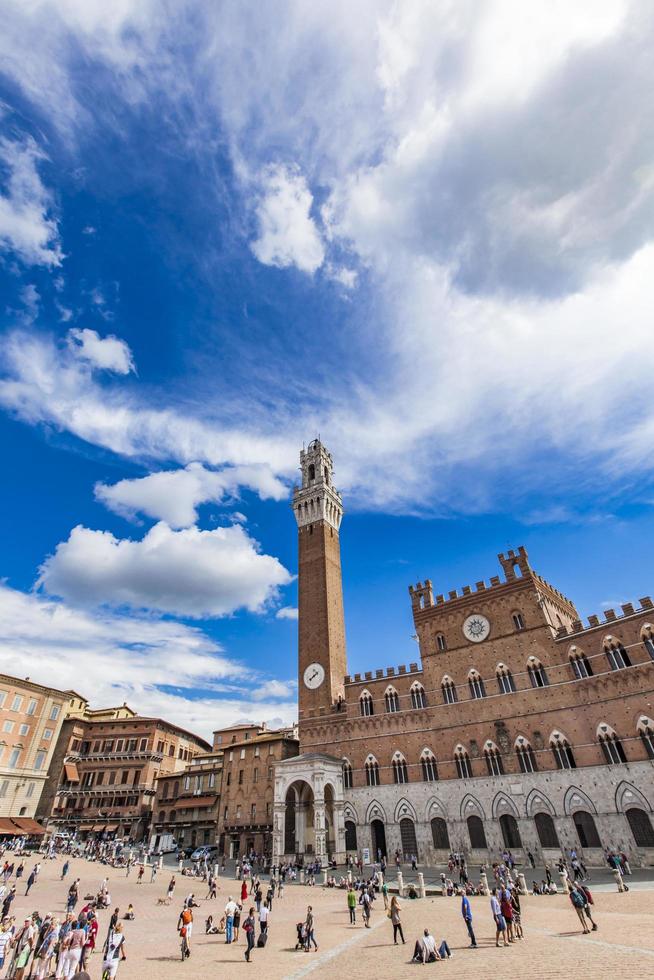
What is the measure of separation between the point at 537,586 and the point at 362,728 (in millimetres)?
18914

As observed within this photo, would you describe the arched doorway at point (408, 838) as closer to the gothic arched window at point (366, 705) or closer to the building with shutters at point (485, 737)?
the building with shutters at point (485, 737)

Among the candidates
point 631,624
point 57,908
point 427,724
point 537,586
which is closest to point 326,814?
point 427,724

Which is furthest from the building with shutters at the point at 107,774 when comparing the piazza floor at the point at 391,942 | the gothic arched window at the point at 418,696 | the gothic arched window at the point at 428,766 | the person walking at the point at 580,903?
the person walking at the point at 580,903

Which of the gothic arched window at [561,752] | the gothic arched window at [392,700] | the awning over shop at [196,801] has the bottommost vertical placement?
the gothic arched window at [561,752]

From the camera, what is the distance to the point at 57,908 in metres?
23.7

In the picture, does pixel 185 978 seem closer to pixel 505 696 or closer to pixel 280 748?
pixel 505 696

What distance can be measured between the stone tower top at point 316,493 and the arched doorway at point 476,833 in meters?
30.4

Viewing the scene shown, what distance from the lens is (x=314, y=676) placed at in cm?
4759

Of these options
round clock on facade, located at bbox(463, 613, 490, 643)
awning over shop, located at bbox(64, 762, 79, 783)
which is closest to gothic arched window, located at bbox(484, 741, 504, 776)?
round clock on facade, located at bbox(463, 613, 490, 643)

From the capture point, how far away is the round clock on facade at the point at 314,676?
47031mm

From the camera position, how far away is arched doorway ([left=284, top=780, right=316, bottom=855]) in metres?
39.6

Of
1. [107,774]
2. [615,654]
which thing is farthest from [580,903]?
[107,774]

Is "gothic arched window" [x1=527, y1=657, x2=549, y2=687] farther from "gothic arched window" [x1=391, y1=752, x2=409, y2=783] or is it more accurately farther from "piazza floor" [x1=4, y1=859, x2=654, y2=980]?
"piazza floor" [x1=4, y1=859, x2=654, y2=980]

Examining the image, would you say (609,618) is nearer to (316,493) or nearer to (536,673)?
(536,673)
